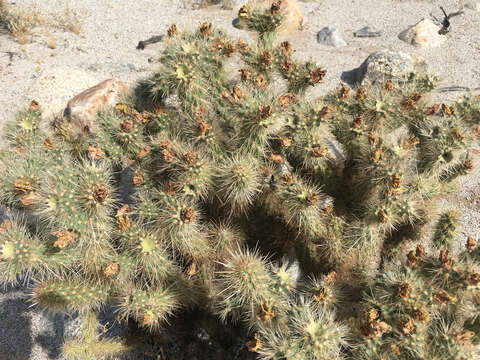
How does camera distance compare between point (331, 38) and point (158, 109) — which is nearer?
point (158, 109)

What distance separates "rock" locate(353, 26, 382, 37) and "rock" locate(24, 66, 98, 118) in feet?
23.5

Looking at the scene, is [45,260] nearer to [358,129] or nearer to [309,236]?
[309,236]

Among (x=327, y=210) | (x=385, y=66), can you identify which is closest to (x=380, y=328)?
(x=327, y=210)

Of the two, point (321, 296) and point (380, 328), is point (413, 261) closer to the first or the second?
point (380, 328)

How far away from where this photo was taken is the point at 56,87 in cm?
767

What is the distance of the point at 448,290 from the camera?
2.70 meters

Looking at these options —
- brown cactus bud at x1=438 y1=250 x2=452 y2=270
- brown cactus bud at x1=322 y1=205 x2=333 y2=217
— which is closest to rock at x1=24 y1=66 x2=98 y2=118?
brown cactus bud at x1=322 y1=205 x2=333 y2=217

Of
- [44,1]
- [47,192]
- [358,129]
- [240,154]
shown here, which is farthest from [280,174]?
[44,1]

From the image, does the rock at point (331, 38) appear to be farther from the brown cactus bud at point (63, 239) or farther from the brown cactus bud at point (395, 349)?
the brown cactus bud at point (63, 239)

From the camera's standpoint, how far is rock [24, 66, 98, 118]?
7477 millimetres

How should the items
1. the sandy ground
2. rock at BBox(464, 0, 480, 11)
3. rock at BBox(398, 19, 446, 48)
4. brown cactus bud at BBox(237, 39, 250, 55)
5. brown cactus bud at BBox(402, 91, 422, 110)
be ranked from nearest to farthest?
brown cactus bud at BBox(402, 91, 422, 110) → brown cactus bud at BBox(237, 39, 250, 55) → the sandy ground → rock at BBox(398, 19, 446, 48) → rock at BBox(464, 0, 480, 11)

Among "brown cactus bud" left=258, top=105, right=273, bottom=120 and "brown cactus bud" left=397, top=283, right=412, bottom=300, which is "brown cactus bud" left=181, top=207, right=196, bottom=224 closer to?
"brown cactus bud" left=258, top=105, right=273, bottom=120

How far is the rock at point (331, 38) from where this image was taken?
967 cm

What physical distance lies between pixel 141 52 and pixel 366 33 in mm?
6197
